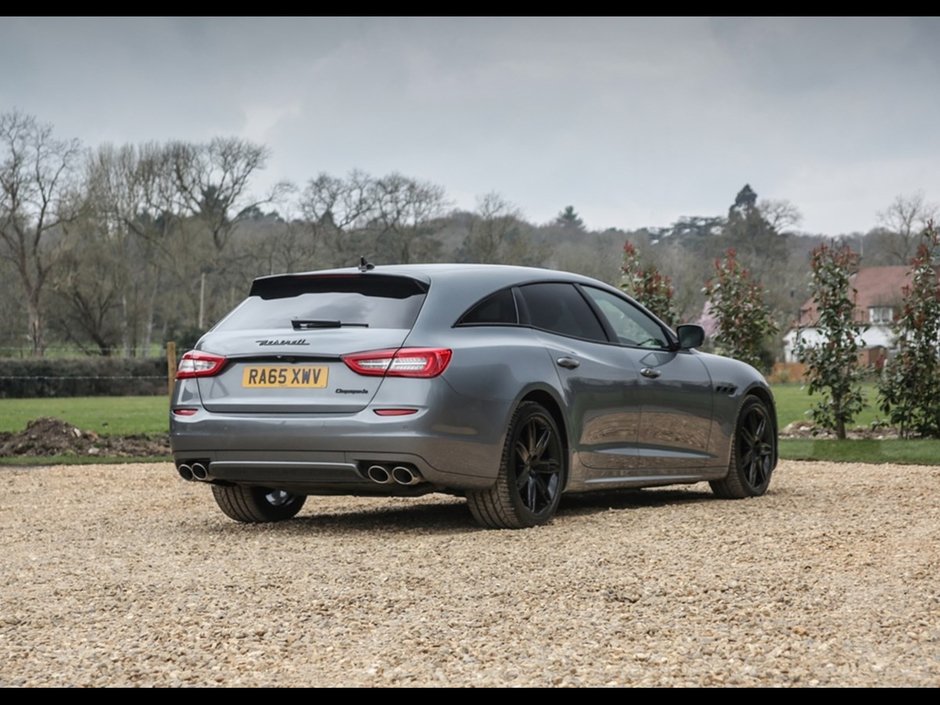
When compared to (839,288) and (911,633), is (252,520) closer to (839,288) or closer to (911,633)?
(911,633)

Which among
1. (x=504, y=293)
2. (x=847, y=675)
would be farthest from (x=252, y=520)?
(x=847, y=675)

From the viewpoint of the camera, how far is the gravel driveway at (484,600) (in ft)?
15.8

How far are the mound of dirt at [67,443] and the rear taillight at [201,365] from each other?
8784 mm

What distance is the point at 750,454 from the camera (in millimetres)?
10656

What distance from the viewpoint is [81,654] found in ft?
16.9

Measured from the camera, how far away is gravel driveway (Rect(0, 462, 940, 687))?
4824 mm

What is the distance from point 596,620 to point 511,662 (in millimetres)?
740

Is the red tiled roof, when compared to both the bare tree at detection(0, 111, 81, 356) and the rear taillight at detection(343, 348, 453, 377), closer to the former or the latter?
the bare tree at detection(0, 111, 81, 356)

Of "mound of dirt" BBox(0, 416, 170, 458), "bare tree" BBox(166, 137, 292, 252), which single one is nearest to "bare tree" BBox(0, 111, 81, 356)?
"bare tree" BBox(166, 137, 292, 252)

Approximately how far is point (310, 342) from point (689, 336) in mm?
3155

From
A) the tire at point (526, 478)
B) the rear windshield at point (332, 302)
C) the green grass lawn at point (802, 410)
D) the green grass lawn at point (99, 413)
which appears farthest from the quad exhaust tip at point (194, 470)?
the green grass lawn at point (99, 413)

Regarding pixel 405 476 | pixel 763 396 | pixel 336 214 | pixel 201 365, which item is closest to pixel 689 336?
pixel 763 396

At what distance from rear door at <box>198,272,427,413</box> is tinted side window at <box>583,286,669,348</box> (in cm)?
184

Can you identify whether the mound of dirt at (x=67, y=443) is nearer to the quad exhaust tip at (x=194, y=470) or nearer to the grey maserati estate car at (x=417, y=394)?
the grey maserati estate car at (x=417, y=394)
